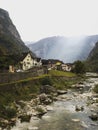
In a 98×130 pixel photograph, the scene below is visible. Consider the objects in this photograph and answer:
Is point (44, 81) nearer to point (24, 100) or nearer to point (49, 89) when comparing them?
point (49, 89)

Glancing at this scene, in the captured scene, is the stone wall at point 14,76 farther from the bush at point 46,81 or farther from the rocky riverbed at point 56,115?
the rocky riverbed at point 56,115

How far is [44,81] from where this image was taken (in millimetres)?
85562

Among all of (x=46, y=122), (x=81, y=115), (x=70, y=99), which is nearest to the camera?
(x=46, y=122)

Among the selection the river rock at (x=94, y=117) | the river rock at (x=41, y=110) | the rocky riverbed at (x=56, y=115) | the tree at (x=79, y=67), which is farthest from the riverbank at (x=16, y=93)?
the tree at (x=79, y=67)

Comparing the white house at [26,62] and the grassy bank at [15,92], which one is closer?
the grassy bank at [15,92]

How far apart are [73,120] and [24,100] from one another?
1761cm

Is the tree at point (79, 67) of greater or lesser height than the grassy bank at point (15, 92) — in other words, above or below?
above

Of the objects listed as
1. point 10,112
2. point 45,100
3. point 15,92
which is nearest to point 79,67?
point 45,100

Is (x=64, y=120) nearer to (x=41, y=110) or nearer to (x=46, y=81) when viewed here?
(x=41, y=110)

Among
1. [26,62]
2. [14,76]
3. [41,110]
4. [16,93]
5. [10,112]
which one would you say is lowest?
[41,110]

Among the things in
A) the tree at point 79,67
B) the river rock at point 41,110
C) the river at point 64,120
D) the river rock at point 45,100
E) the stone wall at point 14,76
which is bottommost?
the river at point 64,120

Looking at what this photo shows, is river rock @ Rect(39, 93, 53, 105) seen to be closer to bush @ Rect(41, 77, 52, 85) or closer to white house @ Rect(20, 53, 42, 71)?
bush @ Rect(41, 77, 52, 85)

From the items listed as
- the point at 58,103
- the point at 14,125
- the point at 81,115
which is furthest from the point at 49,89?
the point at 14,125

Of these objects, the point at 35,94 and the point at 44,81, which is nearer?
the point at 35,94
